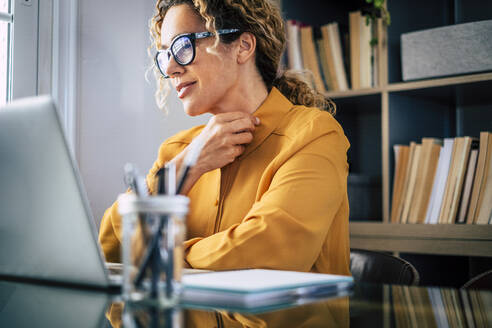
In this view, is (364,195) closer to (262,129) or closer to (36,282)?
(262,129)

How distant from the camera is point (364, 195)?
230cm

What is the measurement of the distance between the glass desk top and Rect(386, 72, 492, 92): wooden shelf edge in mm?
1413

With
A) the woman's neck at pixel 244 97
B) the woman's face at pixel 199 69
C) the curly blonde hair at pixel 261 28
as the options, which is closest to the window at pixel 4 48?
the curly blonde hair at pixel 261 28

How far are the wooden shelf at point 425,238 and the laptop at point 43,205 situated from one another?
148cm

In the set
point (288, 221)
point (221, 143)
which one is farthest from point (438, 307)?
point (221, 143)

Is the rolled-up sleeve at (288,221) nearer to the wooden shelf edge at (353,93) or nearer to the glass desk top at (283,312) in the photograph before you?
the glass desk top at (283,312)

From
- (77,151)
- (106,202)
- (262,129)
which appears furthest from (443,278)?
(77,151)

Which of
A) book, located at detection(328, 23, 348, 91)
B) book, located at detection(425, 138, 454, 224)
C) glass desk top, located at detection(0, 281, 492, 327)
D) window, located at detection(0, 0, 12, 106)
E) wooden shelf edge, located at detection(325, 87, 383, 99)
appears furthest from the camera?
book, located at detection(328, 23, 348, 91)

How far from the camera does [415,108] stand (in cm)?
228

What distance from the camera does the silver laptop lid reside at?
685 millimetres

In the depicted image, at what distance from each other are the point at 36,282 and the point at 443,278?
1.79 m

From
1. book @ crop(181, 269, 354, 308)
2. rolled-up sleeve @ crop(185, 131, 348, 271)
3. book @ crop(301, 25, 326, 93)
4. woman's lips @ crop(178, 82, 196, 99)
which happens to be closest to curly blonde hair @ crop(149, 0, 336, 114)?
woman's lips @ crop(178, 82, 196, 99)

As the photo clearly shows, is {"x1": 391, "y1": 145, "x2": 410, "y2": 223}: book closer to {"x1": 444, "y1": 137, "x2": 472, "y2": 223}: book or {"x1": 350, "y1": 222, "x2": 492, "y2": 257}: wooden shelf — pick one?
{"x1": 350, "y1": 222, "x2": 492, "y2": 257}: wooden shelf

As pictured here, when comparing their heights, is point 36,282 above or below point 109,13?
below
